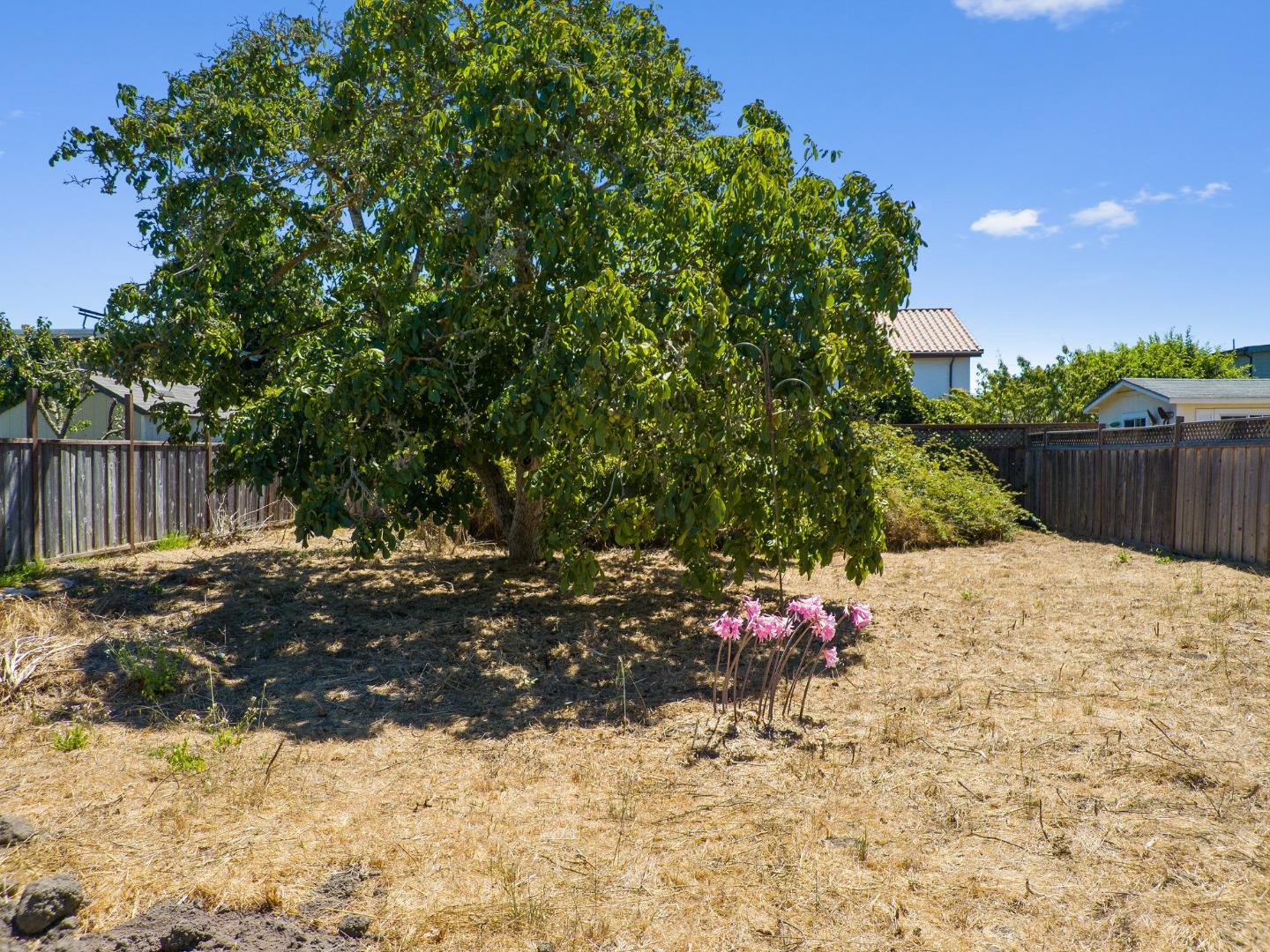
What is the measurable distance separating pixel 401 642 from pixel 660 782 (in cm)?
308

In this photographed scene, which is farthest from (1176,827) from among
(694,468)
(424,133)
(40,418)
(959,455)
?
(40,418)

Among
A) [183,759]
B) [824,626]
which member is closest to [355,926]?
[183,759]

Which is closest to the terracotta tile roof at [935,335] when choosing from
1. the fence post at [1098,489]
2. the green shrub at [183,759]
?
the fence post at [1098,489]

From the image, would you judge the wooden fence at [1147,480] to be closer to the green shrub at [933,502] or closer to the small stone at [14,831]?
the green shrub at [933,502]

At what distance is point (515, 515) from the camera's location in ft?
29.5

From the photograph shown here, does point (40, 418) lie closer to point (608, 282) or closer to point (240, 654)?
point (240, 654)

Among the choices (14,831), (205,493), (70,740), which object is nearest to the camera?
(14,831)

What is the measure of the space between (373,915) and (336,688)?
2832mm

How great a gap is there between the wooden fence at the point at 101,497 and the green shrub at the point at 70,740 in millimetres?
2978

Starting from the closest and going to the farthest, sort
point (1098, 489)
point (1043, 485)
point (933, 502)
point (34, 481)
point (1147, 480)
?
1. point (34, 481)
2. point (1147, 480)
3. point (933, 502)
4. point (1098, 489)
5. point (1043, 485)

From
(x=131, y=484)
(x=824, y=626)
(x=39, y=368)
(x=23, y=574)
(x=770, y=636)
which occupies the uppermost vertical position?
(x=39, y=368)

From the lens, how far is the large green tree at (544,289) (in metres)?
5.99

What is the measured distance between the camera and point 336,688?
557 centimetres

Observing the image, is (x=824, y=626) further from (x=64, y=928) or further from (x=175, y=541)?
(x=175, y=541)
